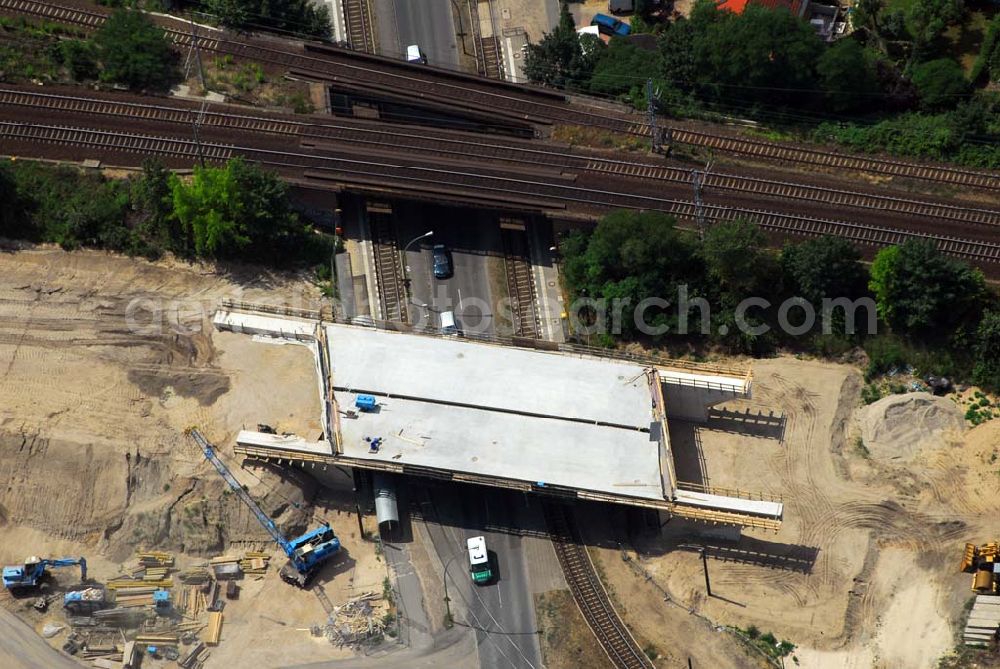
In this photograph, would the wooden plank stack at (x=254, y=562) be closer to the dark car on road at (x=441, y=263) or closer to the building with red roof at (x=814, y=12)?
the dark car on road at (x=441, y=263)

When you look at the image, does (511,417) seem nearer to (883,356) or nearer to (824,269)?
(824,269)

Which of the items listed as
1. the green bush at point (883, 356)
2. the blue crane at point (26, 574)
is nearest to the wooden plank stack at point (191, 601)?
the blue crane at point (26, 574)

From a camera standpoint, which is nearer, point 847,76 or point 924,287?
point 924,287

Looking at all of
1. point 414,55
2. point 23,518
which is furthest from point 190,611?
point 414,55

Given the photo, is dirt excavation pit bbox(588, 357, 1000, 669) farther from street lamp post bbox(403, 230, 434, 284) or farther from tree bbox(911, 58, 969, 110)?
tree bbox(911, 58, 969, 110)

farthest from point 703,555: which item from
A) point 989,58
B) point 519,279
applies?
point 989,58

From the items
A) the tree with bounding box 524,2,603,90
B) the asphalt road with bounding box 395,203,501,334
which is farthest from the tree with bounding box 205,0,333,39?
the asphalt road with bounding box 395,203,501,334

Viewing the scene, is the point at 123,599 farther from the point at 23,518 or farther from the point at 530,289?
the point at 530,289
